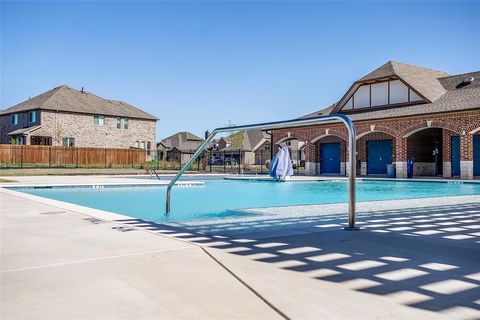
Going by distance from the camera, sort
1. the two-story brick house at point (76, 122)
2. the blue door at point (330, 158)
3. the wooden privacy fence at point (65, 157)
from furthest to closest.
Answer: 1. the two-story brick house at point (76, 122)
2. the wooden privacy fence at point (65, 157)
3. the blue door at point (330, 158)

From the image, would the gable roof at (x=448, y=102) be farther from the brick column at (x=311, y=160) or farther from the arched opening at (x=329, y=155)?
the brick column at (x=311, y=160)

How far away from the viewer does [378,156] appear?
27.7m

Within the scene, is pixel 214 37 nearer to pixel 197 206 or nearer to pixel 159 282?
pixel 197 206

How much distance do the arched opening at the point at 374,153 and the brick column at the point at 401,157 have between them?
216 cm

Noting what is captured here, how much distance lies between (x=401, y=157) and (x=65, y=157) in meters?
27.0

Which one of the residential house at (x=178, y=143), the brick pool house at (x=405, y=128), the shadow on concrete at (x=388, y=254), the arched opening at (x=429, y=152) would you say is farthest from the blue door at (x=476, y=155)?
the residential house at (x=178, y=143)

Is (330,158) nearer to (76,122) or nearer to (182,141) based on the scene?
(76,122)

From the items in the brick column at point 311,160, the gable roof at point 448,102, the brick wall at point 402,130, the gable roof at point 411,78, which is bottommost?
the brick column at point 311,160

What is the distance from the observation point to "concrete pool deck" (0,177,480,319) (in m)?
2.68

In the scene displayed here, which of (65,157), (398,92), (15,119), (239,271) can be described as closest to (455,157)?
(398,92)

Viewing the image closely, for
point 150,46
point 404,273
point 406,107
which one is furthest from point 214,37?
point 404,273

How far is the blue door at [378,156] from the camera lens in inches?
1068

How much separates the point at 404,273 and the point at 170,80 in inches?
1119

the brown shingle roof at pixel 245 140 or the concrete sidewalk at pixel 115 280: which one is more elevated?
the brown shingle roof at pixel 245 140
